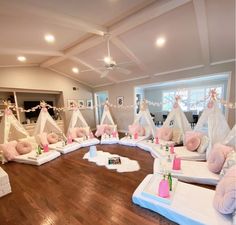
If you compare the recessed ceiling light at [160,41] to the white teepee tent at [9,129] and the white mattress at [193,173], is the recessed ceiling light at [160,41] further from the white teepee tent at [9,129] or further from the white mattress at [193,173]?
the white teepee tent at [9,129]

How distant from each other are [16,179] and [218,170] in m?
4.45

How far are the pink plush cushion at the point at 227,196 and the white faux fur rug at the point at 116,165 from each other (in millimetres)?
1844

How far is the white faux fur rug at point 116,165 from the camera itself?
11.5 ft

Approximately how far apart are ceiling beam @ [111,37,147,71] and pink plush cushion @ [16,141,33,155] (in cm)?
435

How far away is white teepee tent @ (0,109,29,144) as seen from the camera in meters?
4.50

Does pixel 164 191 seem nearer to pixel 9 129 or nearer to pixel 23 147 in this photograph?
pixel 23 147

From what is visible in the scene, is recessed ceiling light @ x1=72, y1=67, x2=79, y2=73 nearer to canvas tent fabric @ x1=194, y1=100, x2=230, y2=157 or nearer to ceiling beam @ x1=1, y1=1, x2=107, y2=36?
ceiling beam @ x1=1, y1=1, x2=107, y2=36

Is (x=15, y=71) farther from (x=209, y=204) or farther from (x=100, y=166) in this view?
(x=209, y=204)

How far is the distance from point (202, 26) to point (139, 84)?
12.0 feet

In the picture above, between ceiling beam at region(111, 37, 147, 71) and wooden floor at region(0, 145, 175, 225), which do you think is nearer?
wooden floor at region(0, 145, 175, 225)

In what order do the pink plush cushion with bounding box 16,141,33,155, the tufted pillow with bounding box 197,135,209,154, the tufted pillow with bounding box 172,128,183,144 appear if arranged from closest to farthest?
1. the tufted pillow with bounding box 197,135,209,154
2. the pink plush cushion with bounding box 16,141,33,155
3. the tufted pillow with bounding box 172,128,183,144

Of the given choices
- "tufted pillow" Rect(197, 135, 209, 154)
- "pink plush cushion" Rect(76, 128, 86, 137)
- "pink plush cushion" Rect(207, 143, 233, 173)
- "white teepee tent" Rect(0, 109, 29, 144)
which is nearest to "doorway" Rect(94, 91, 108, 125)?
"pink plush cushion" Rect(76, 128, 86, 137)

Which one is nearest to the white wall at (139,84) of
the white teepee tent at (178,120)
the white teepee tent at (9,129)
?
the white teepee tent at (178,120)

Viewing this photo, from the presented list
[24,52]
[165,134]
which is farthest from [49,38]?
[165,134]
